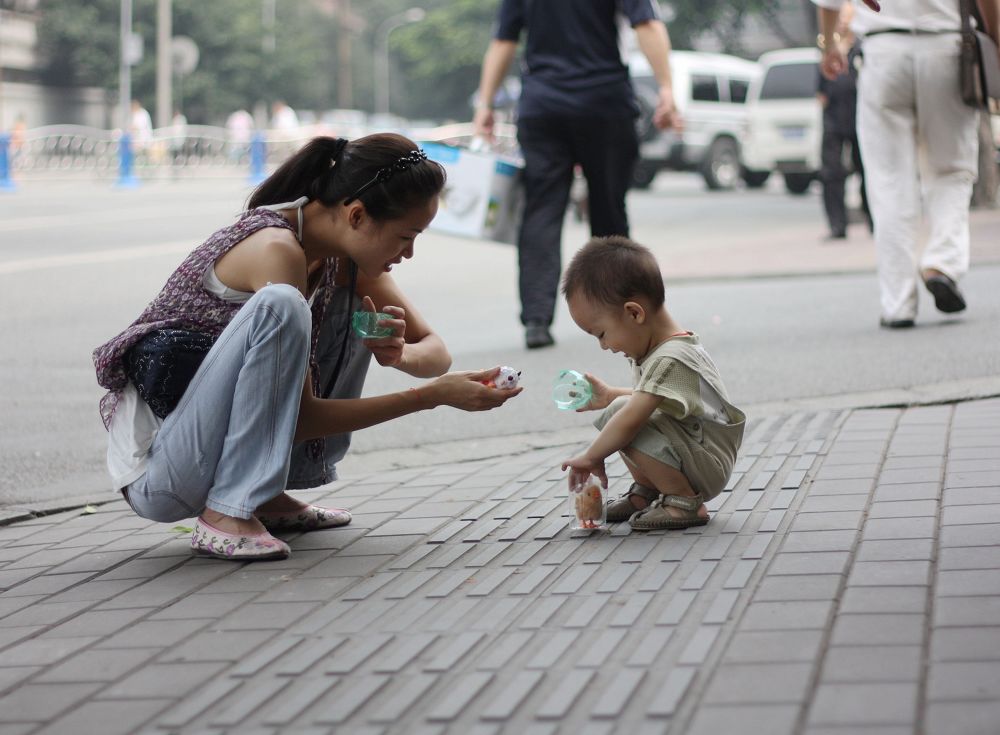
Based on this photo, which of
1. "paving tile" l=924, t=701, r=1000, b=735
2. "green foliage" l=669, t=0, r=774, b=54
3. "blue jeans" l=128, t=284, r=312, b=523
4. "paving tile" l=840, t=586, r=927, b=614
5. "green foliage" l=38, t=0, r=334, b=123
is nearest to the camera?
"paving tile" l=924, t=701, r=1000, b=735

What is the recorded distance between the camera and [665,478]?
4.03 m

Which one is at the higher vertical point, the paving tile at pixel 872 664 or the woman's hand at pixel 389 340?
the woman's hand at pixel 389 340

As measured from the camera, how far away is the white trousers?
7445 mm

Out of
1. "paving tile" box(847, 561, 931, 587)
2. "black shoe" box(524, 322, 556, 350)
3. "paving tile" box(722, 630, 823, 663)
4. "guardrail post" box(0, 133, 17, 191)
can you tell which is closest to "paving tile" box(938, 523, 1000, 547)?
"paving tile" box(847, 561, 931, 587)

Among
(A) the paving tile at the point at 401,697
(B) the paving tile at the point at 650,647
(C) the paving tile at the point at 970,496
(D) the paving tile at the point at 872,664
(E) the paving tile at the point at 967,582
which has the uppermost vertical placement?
(C) the paving tile at the point at 970,496

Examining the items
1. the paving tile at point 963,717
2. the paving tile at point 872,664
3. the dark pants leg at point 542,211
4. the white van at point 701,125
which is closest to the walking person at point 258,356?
the paving tile at point 872,664

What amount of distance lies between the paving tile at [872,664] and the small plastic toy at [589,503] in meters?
1.22

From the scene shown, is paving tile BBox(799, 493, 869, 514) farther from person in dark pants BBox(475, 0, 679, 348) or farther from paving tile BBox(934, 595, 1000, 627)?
person in dark pants BBox(475, 0, 679, 348)

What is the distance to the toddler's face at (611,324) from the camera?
13.0 feet

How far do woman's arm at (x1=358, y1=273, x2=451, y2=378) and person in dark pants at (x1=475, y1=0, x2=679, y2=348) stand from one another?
10.3 ft

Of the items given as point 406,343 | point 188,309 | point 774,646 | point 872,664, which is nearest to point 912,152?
point 406,343

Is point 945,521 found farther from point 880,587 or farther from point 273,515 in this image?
point 273,515

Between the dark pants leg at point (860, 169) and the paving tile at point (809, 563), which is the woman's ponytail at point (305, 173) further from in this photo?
the dark pants leg at point (860, 169)

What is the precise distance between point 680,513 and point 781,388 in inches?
96.5
